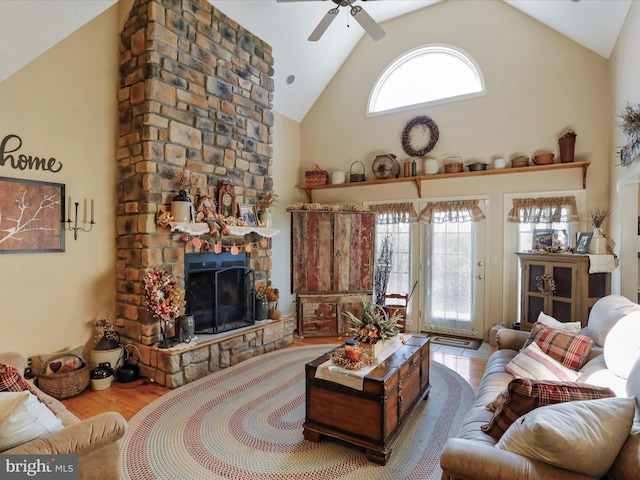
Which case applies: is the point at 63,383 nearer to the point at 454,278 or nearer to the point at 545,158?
the point at 454,278

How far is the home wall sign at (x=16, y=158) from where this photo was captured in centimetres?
302

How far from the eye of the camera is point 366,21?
366 cm

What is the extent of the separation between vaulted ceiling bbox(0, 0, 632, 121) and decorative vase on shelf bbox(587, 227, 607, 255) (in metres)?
2.15

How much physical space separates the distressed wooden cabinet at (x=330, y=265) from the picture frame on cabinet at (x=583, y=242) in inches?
103

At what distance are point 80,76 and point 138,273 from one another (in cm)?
204

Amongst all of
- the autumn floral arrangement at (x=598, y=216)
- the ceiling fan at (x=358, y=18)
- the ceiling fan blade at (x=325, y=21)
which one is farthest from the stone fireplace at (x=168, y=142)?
the autumn floral arrangement at (x=598, y=216)

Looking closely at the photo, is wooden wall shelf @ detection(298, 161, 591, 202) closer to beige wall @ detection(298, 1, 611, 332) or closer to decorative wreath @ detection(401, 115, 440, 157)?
beige wall @ detection(298, 1, 611, 332)

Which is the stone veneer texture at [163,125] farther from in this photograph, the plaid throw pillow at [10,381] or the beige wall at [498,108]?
the beige wall at [498,108]

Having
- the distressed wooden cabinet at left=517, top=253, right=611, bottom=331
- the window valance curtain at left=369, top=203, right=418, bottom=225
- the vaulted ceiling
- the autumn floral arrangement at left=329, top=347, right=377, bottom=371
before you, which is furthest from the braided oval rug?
the vaulted ceiling

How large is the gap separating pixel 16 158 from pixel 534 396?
4.16m

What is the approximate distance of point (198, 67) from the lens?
396cm

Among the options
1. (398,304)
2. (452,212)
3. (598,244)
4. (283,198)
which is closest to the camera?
(598,244)

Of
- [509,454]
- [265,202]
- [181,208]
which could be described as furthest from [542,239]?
[181,208]
